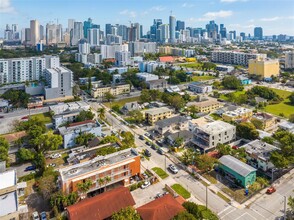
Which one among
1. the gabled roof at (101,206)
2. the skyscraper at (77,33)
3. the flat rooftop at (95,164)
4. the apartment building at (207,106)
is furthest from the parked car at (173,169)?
the skyscraper at (77,33)

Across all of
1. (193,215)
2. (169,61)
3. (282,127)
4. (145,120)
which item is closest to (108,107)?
(145,120)

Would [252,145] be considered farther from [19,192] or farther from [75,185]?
[19,192]

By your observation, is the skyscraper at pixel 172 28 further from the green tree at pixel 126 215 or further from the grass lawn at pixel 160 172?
the green tree at pixel 126 215

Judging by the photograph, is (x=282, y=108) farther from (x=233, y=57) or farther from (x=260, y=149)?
(x=233, y=57)

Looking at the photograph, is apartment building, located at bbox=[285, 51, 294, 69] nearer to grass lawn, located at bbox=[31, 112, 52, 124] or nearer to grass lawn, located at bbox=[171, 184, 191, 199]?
grass lawn, located at bbox=[31, 112, 52, 124]

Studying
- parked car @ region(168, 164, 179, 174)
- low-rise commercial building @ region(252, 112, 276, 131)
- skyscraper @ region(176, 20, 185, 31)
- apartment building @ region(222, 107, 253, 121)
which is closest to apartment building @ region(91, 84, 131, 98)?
apartment building @ region(222, 107, 253, 121)

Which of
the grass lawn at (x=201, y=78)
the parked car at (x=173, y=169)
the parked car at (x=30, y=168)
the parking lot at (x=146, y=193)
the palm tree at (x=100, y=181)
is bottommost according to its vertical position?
the parking lot at (x=146, y=193)

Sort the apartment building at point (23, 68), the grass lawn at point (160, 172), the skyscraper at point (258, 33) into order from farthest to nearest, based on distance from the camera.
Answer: the skyscraper at point (258, 33) < the apartment building at point (23, 68) < the grass lawn at point (160, 172)
